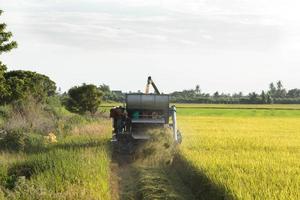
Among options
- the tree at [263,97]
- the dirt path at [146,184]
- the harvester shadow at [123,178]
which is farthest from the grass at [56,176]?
the tree at [263,97]

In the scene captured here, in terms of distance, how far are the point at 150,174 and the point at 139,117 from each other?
199 inches

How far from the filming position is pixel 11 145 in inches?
771

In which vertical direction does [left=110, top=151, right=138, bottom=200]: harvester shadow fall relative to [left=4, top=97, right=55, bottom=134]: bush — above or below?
below

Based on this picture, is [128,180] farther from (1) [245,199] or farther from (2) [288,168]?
(1) [245,199]

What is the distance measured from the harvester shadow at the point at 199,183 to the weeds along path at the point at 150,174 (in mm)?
153

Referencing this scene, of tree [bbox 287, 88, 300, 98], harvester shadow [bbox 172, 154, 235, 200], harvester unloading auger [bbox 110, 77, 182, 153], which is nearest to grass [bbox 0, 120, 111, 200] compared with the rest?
harvester shadow [bbox 172, 154, 235, 200]

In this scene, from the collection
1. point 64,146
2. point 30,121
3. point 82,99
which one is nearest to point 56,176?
point 64,146

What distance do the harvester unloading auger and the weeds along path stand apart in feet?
1.86

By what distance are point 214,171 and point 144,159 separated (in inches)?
235

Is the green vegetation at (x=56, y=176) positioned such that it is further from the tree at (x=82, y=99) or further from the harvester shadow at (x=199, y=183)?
the tree at (x=82, y=99)

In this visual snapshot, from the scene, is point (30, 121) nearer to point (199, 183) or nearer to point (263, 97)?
point (199, 183)

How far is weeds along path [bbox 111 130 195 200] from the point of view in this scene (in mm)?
12930

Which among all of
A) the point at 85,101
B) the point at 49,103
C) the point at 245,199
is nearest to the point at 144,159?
the point at 245,199

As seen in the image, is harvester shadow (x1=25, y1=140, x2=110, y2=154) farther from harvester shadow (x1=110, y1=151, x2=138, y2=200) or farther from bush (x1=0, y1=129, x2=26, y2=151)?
harvester shadow (x1=110, y1=151, x2=138, y2=200)
